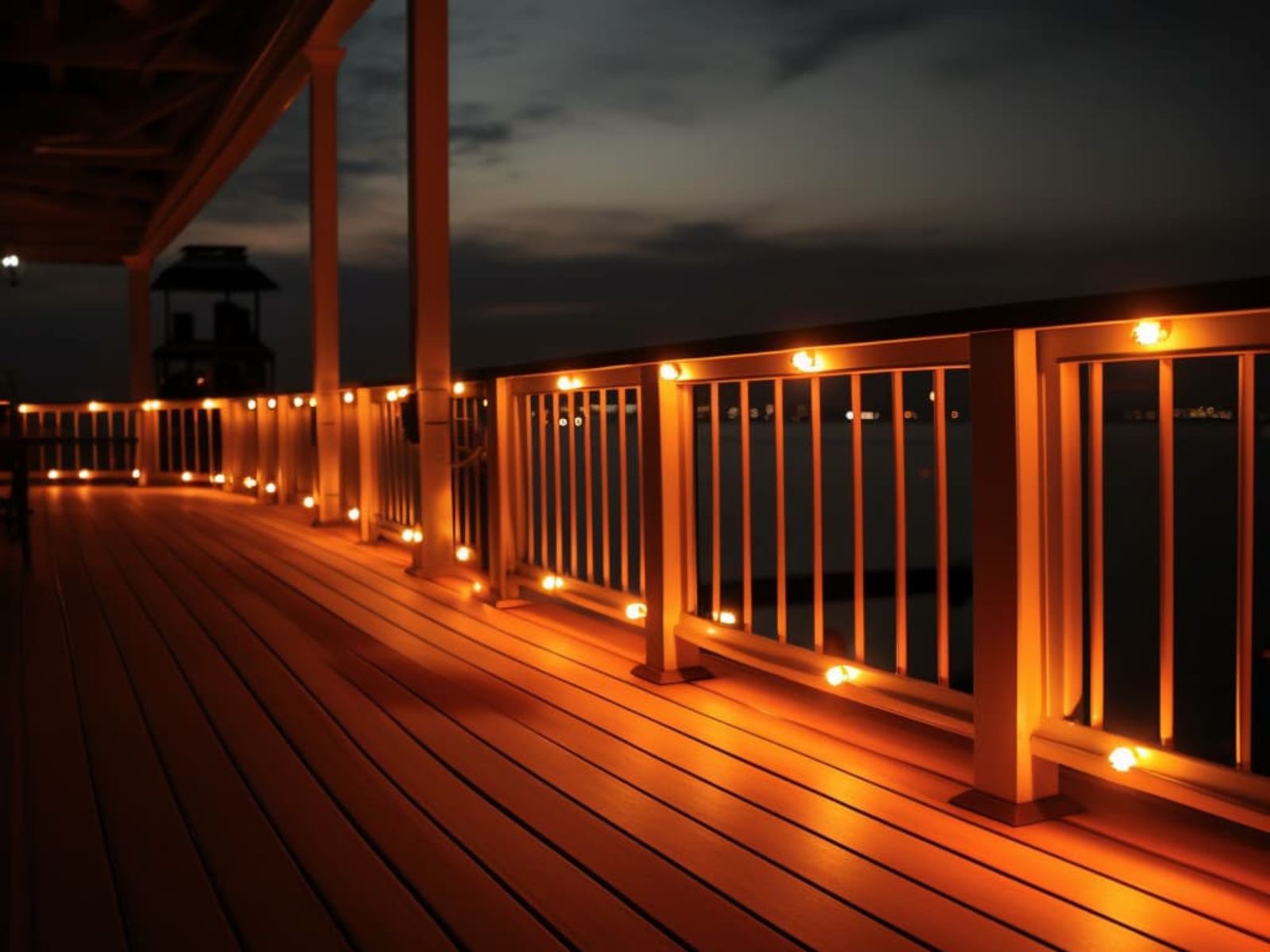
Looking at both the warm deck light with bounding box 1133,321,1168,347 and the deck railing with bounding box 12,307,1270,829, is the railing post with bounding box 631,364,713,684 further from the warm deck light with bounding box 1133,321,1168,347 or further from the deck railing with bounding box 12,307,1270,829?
the warm deck light with bounding box 1133,321,1168,347

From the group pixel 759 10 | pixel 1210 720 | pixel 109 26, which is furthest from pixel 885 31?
pixel 109 26

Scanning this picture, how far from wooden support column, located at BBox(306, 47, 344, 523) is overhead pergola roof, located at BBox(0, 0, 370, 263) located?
2.18 feet

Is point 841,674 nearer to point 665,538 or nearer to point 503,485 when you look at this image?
point 665,538

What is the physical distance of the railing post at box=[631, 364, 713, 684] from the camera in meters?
3.36

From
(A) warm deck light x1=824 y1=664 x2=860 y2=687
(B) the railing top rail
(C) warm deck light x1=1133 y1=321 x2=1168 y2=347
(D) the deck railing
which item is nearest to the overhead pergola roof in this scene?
(D) the deck railing

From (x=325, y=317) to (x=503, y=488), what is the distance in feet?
13.0

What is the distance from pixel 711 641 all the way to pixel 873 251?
32713 millimetres

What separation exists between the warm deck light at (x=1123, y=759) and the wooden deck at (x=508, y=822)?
136mm

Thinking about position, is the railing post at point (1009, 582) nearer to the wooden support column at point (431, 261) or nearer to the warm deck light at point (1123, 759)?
the warm deck light at point (1123, 759)

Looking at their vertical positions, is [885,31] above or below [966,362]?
above

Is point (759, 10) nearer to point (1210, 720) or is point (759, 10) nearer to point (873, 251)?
point (873, 251)

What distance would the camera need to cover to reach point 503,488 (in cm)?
468

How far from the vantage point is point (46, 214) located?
11.4 metres

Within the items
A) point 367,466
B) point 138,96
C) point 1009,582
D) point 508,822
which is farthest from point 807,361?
point 138,96
